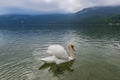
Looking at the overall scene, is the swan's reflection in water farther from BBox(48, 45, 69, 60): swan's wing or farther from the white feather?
BBox(48, 45, 69, 60): swan's wing

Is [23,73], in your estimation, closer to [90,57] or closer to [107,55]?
[90,57]

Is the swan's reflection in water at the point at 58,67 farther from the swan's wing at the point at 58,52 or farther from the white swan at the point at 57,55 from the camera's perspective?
the swan's wing at the point at 58,52

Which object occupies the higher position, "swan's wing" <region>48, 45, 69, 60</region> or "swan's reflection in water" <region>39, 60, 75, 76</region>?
"swan's wing" <region>48, 45, 69, 60</region>

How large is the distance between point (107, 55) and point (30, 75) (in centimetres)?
1174

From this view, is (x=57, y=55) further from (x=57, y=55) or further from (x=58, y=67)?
(x=58, y=67)

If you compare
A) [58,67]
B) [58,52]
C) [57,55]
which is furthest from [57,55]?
[58,67]

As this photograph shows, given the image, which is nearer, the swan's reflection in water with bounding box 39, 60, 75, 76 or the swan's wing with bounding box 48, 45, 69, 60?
the swan's reflection in water with bounding box 39, 60, 75, 76

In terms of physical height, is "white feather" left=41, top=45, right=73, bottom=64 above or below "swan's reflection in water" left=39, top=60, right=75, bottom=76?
above

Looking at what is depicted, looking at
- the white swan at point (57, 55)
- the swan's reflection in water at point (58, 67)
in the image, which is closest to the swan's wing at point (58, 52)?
the white swan at point (57, 55)

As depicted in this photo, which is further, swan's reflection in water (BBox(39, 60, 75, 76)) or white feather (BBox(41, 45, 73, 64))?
white feather (BBox(41, 45, 73, 64))

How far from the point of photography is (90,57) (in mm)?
23703

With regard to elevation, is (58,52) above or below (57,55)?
above

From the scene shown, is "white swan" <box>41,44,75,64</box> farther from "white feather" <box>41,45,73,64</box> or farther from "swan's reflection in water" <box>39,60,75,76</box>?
"swan's reflection in water" <box>39,60,75,76</box>

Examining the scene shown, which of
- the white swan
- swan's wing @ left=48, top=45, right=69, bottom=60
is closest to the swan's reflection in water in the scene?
the white swan
